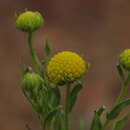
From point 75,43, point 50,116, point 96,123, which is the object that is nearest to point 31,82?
point 50,116

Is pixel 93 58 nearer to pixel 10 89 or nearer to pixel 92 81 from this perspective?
pixel 92 81

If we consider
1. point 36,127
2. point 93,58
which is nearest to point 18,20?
point 36,127

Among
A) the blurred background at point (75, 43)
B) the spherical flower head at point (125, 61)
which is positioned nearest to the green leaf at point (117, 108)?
the spherical flower head at point (125, 61)

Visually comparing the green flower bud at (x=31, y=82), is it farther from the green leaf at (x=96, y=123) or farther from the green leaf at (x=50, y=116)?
the green leaf at (x=96, y=123)

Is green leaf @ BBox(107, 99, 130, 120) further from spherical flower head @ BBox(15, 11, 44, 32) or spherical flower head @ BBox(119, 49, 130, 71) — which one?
spherical flower head @ BBox(15, 11, 44, 32)

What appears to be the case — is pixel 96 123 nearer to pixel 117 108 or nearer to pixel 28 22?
pixel 117 108

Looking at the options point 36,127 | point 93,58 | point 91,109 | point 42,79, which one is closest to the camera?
point 42,79

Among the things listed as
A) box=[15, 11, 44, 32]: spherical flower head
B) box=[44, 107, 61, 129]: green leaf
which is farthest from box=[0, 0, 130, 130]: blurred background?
box=[44, 107, 61, 129]: green leaf
